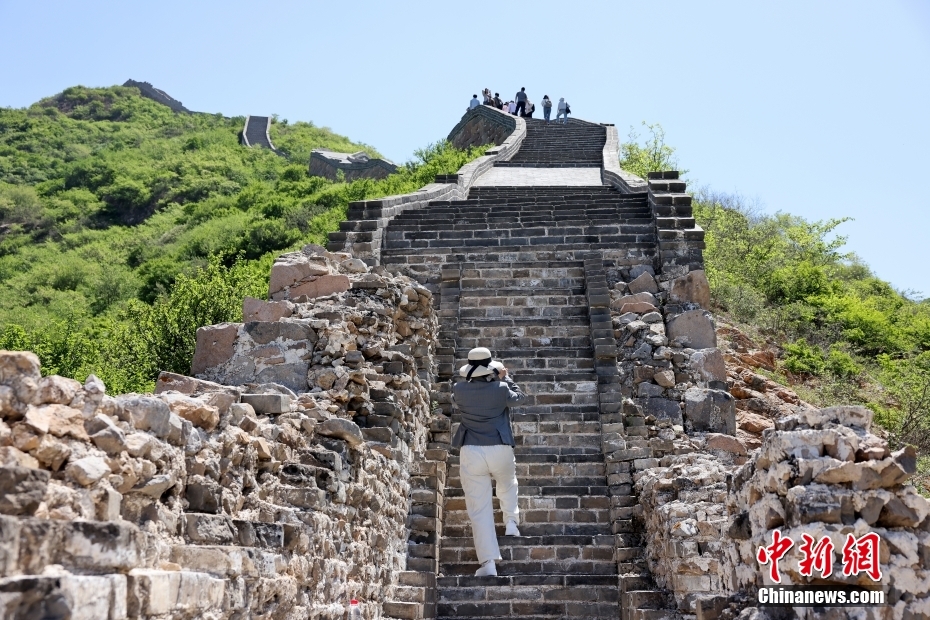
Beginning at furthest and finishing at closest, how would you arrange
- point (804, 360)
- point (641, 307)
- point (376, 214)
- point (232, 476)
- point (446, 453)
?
point (804, 360) → point (376, 214) → point (641, 307) → point (446, 453) → point (232, 476)

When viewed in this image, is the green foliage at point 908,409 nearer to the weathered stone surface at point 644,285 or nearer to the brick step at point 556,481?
the weathered stone surface at point 644,285

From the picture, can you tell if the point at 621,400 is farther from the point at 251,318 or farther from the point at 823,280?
the point at 823,280

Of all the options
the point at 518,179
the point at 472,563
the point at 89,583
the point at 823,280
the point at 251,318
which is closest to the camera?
the point at 89,583

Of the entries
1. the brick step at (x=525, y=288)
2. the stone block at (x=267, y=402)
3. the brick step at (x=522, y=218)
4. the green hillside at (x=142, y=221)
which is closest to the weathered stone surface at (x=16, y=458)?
the stone block at (x=267, y=402)

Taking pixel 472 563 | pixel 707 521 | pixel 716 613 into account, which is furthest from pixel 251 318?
pixel 716 613

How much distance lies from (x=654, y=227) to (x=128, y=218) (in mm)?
33047

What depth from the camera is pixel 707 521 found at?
7289 mm

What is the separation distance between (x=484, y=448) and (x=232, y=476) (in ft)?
10.0

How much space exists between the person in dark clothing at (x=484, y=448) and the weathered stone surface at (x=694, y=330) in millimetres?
4023

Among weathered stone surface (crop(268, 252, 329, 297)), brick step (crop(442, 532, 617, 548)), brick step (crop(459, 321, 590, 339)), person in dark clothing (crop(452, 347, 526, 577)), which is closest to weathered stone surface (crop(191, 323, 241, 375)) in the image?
weathered stone surface (crop(268, 252, 329, 297))

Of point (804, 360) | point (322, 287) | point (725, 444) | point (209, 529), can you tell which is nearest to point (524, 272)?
point (322, 287)

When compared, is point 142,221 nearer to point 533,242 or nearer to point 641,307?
point 533,242

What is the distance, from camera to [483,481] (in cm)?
784

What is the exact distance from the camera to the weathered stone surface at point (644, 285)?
12.4 meters
